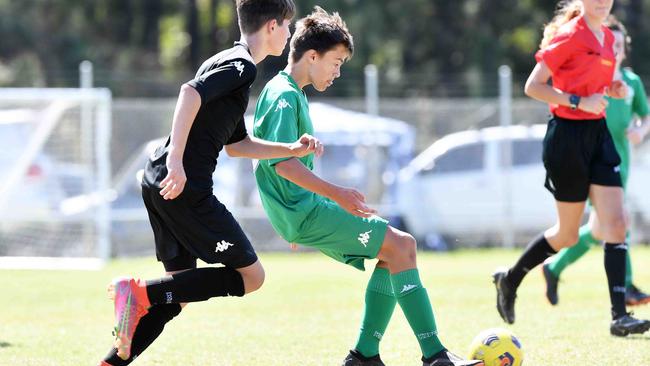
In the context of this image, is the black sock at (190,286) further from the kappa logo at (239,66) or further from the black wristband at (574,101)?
the black wristband at (574,101)

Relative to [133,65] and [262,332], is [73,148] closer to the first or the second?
[262,332]

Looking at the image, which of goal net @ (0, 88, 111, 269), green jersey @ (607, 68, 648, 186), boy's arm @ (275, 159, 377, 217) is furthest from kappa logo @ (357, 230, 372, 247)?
goal net @ (0, 88, 111, 269)

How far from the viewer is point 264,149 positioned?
502 centimetres

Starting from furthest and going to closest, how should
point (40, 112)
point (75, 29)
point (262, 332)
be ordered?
point (75, 29)
point (40, 112)
point (262, 332)

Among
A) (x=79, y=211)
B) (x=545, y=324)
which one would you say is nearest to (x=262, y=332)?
(x=545, y=324)

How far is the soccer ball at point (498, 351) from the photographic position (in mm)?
5273

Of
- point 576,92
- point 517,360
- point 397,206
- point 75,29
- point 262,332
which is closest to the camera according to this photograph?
point 517,360

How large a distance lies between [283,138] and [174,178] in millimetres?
675

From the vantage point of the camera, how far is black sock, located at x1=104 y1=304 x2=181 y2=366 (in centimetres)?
503

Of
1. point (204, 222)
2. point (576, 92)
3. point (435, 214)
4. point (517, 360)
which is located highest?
point (576, 92)

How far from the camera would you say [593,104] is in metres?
6.35

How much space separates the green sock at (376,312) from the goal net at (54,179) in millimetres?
8239

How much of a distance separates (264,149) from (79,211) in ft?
29.4

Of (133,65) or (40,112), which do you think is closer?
(40,112)
